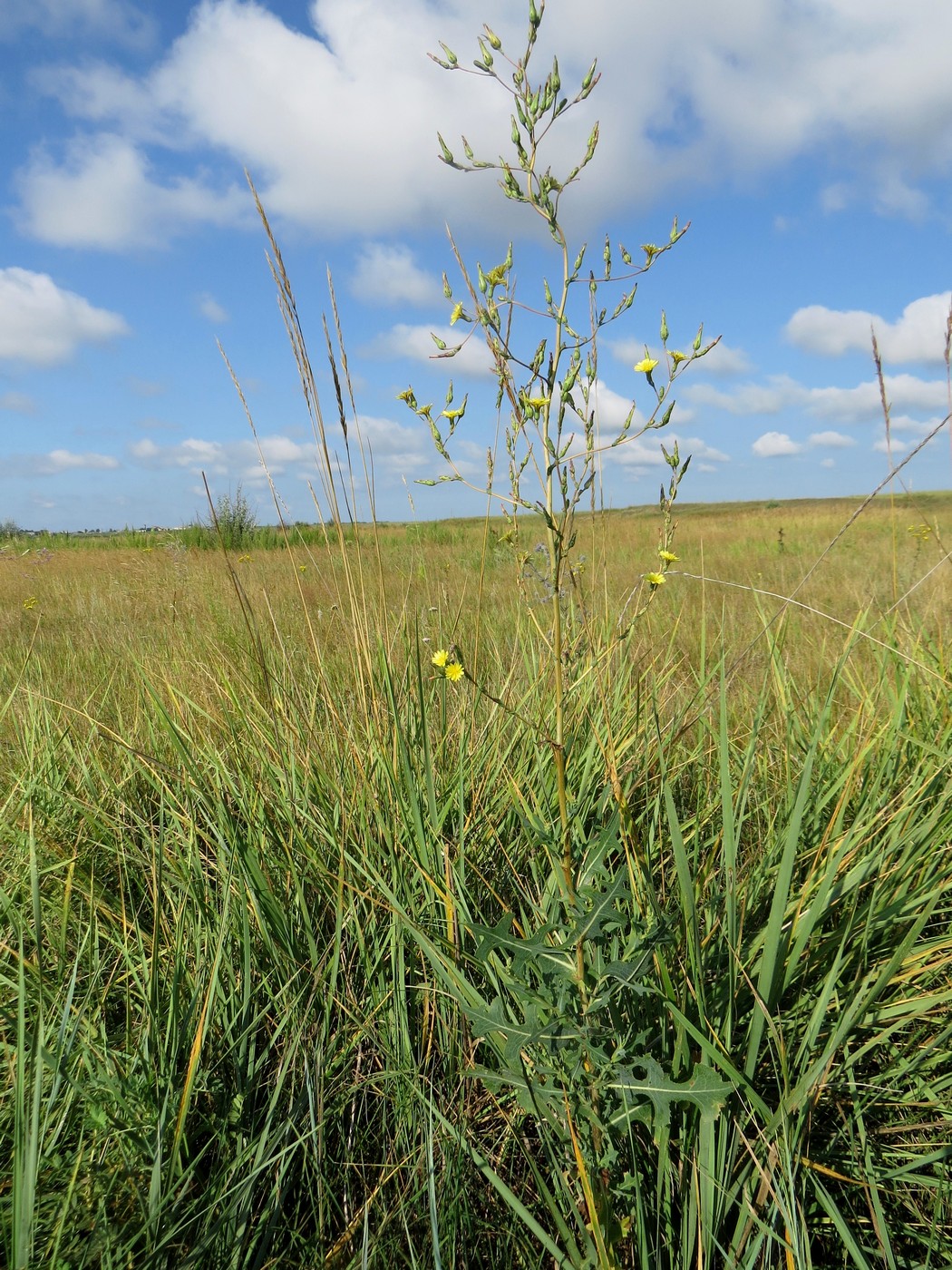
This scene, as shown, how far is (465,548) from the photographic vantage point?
912 centimetres

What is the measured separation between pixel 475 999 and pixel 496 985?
76 millimetres

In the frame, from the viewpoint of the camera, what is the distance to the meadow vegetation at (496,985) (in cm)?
90

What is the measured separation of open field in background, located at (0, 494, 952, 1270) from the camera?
2.96 feet

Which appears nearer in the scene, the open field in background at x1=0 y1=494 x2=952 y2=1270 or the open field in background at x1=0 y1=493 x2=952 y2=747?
the open field in background at x1=0 y1=494 x2=952 y2=1270

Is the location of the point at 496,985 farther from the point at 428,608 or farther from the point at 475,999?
the point at 428,608

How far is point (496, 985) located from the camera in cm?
110

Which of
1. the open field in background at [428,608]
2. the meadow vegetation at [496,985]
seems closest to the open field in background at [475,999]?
the meadow vegetation at [496,985]

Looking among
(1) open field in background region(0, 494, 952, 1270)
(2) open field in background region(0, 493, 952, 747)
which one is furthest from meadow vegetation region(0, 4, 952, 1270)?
(2) open field in background region(0, 493, 952, 747)

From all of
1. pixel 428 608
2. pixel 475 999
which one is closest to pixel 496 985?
pixel 475 999

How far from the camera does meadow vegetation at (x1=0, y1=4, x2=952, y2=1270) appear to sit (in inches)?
35.4

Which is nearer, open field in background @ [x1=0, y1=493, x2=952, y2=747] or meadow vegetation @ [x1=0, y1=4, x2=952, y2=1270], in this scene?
meadow vegetation @ [x1=0, y1=4, x2=952, y2=1270]

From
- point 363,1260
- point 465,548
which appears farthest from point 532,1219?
point 465,548

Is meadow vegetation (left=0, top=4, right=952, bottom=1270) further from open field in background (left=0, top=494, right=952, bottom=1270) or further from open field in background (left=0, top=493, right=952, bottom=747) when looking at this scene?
open field in background (left=0, top=493, right=952, bottom=747)

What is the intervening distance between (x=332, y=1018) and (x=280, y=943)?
6.2 inches
